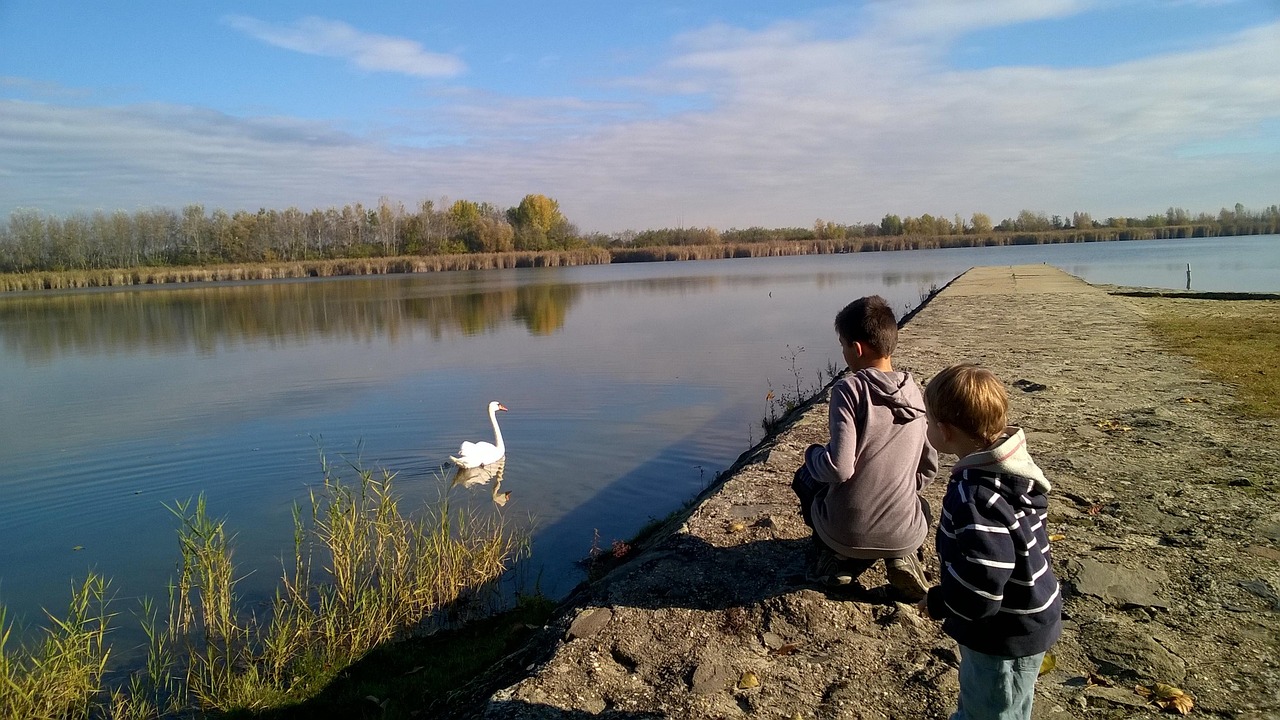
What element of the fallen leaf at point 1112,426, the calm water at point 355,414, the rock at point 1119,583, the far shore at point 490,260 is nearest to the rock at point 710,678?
the rock at point 1119,583

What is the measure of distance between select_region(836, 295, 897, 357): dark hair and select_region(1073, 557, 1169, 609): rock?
5.68 ft

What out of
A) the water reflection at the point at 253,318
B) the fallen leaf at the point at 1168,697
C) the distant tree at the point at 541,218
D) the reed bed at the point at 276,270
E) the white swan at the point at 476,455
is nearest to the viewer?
the fallen leaf at the point at 1168,697

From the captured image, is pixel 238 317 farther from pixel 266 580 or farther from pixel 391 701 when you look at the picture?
pixel 391 701

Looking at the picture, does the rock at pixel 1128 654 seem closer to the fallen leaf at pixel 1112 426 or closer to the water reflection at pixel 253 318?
the fallen leaf at pixel 1112 426

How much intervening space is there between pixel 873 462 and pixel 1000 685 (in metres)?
1.16

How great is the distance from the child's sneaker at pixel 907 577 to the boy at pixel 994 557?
1185 millimetres

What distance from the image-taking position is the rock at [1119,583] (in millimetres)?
3857

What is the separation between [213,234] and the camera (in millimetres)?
85500

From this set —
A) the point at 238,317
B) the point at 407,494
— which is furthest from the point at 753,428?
the point at 238,317

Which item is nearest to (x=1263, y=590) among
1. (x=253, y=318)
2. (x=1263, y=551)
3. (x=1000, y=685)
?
(x=1263, y=551)

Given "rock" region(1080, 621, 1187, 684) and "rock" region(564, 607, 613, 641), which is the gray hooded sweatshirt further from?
"rock" region(564, 607, 613, 641)

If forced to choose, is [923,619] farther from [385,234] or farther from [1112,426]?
[385,234]

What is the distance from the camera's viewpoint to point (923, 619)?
151 inches

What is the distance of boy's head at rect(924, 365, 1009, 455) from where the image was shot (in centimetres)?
254
